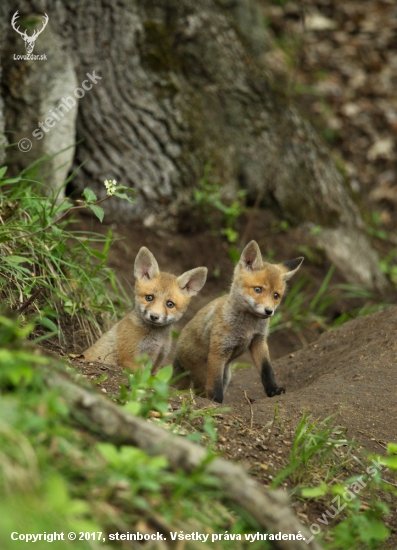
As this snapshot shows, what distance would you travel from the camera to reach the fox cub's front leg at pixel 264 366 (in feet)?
17.4

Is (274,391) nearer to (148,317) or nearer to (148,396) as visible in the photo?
(148,317)

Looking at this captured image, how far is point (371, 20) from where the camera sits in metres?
13.3

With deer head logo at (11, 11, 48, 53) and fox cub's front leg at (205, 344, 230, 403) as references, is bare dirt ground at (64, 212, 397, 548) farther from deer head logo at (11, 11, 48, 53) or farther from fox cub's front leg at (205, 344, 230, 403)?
deer head logo at (11, 11, 48, 53)

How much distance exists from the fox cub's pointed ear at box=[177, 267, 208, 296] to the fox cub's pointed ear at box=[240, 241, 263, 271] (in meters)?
0.36

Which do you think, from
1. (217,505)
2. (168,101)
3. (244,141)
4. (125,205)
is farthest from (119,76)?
(217,505)

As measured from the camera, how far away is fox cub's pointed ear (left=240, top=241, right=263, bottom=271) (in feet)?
17.9

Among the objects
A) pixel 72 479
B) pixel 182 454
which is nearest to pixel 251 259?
pixel 182 454

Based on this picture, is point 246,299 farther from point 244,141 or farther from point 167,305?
point 244,141

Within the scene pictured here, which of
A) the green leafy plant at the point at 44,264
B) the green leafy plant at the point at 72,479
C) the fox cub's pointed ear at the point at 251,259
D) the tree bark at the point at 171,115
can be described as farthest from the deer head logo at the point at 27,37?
the green leafy plant at the point at 72,479

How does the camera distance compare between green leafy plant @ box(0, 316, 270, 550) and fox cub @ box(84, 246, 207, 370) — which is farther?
fox cub @ box(84, 246, 207, 370)

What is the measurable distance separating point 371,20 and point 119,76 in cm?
798

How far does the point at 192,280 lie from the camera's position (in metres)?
5.43

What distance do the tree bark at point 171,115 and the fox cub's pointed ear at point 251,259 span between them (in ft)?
6.76

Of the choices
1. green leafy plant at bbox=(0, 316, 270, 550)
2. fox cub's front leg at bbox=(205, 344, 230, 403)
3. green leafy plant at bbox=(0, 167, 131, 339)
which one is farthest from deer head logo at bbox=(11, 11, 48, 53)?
green leafy plant at bbox=(0, 316, 270, 550)
